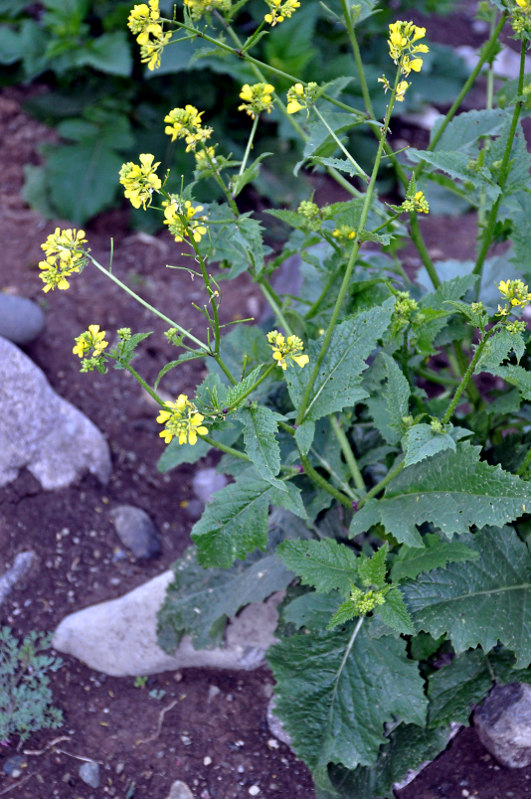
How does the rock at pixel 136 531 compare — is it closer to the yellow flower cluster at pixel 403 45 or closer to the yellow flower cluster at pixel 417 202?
the yellow flower cluster at pixel 417 202

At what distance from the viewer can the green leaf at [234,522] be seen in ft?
8.59

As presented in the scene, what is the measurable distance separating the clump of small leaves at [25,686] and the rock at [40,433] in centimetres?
76

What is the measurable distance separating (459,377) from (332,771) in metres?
1.58

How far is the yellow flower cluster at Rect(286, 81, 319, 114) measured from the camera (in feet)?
7.59

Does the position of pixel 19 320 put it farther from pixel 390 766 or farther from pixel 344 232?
pixel 390 766

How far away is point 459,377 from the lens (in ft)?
10.8

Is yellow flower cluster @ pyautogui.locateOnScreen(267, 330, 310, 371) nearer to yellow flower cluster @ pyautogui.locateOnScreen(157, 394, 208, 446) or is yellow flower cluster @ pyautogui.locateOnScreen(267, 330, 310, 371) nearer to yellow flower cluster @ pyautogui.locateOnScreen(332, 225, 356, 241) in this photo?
yellow flower cluster @ pyautogui.locateOnScreen(157, 394, 208, 446)

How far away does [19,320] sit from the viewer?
159 inches

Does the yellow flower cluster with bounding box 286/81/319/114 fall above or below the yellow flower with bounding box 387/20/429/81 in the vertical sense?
below

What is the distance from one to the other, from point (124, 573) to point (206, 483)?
606 millimetres

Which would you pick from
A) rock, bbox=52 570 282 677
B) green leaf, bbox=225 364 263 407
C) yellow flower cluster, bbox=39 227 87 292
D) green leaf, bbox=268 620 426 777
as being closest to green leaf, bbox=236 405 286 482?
green leaf, bbox=225 364 263 407

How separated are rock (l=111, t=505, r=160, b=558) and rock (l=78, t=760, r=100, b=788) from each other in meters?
0.93

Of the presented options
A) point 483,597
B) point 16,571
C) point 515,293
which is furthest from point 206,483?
point 515,293

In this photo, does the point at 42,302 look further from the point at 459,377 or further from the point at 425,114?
the point at 425,114
